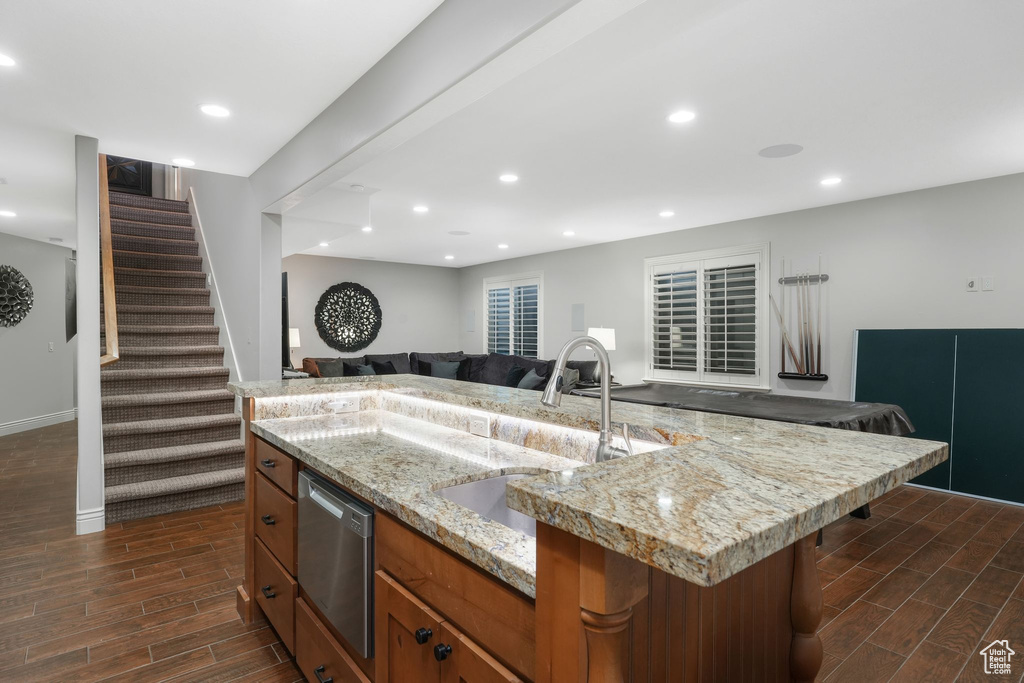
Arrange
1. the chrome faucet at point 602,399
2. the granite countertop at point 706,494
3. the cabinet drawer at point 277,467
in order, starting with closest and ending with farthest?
the granite countertop at point 706,494 < the chrome faucet at point 602,399 < the cabinet drawer at point 277,467

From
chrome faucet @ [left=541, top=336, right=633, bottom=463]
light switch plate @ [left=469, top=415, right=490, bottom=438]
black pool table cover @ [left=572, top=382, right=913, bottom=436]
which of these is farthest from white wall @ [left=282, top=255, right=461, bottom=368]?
chrome faucet @ [left=541, top=336, right=633, bottom=463]

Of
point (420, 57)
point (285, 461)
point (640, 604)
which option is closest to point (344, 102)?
point (420, 57)

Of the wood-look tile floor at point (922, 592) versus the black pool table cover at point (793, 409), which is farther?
the black pool table cover at point (793, 409)

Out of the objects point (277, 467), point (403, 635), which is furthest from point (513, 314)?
point (403, 635)

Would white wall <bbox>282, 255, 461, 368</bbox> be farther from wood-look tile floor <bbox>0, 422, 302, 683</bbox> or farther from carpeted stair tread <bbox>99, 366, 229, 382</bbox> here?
wood-look tile floor <bbox>0, 422, 302, 683</bbox>

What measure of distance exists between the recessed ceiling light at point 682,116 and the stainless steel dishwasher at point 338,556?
8.36ft

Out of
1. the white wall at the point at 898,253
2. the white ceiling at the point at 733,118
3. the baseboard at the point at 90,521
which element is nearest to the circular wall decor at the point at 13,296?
the white ceiling at the point at 733,118

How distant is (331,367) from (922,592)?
669 centimetres

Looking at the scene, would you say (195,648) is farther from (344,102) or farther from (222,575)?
(344,102)

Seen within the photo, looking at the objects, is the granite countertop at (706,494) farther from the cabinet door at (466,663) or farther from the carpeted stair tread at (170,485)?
the carpeted stair tread at (170,485)

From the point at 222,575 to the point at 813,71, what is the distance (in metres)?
3.74

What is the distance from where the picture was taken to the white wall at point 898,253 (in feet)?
13.4

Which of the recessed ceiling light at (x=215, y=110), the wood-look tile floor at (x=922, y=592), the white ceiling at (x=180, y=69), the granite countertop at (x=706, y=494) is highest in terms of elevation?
the white ceiling at (x=180, y=69)

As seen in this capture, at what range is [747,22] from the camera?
6.80ft
